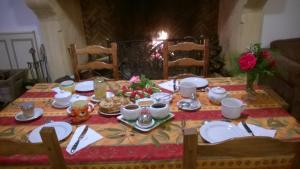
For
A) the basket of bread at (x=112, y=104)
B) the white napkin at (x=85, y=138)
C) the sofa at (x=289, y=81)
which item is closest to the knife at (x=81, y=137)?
the white napkin at (x=85, y=138)

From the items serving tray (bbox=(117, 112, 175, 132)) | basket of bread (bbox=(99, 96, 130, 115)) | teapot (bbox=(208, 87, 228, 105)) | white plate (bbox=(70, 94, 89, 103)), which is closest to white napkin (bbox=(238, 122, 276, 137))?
teapot (bbox=(208, 87, 228, 105))

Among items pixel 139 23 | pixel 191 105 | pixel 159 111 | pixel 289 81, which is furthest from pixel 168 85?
pixel 139 23

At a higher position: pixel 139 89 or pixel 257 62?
pixel 257 62

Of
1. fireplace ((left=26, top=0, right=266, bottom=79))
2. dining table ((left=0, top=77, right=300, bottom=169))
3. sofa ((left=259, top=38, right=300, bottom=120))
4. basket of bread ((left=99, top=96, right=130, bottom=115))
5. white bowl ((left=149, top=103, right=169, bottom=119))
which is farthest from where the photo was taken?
fireplace ((left=26, top=0, right=266, bottom=79))

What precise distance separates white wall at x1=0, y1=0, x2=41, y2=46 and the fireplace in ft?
1.14

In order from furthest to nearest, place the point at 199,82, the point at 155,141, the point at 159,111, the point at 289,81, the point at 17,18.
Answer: the point at 17,18, the point at 289,81, the point at 199,82, the point at 159,111, the point at 155,141

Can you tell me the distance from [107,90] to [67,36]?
1.45 metres

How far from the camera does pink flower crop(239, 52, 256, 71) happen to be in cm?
129

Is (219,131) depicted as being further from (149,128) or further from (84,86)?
(84,86)

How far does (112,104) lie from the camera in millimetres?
1304

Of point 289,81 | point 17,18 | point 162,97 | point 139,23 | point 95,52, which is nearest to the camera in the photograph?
point 162,97

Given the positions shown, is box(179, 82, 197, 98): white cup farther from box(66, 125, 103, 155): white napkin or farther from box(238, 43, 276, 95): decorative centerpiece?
box(66, 125, 103, 155): white napkin

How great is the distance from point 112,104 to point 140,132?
269 millimetres

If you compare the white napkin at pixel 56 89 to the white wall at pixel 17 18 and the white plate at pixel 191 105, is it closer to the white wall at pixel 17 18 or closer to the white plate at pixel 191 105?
the white plate at pixel 191 105
